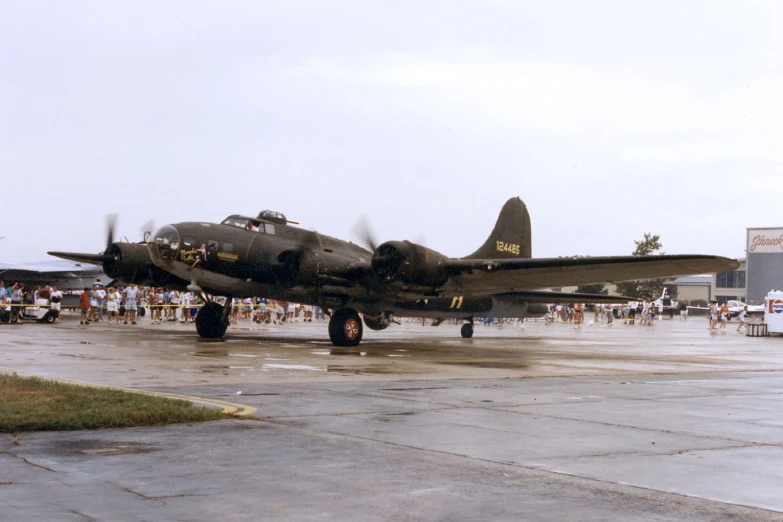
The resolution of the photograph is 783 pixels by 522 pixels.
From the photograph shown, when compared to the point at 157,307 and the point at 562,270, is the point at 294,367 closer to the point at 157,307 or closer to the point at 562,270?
the point at 562,270

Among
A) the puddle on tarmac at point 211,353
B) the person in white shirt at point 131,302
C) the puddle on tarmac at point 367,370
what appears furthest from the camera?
the person in white shirt at point 131,302

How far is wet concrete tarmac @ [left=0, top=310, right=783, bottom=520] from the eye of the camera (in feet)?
21.1

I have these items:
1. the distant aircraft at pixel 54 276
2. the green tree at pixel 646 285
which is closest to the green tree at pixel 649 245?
the green tree at pixel 646 285

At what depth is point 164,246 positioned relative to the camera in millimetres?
24844

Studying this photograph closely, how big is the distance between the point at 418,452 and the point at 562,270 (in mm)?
17830

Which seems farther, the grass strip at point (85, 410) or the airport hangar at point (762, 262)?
the airport hangar at point (762, 262)

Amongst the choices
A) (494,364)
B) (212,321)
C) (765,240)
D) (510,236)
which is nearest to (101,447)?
(494,364)

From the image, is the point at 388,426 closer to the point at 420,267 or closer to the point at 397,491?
the point at 397,491

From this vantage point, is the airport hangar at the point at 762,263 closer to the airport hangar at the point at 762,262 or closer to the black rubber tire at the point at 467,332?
the airport hangar at the point at 762,262

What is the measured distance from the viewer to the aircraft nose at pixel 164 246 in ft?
81.5

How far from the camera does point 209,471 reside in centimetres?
754

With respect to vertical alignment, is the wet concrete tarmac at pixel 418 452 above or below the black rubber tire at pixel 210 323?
below

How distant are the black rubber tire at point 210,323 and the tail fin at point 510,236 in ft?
30.9

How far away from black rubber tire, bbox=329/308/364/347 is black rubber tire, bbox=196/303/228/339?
4.10m
